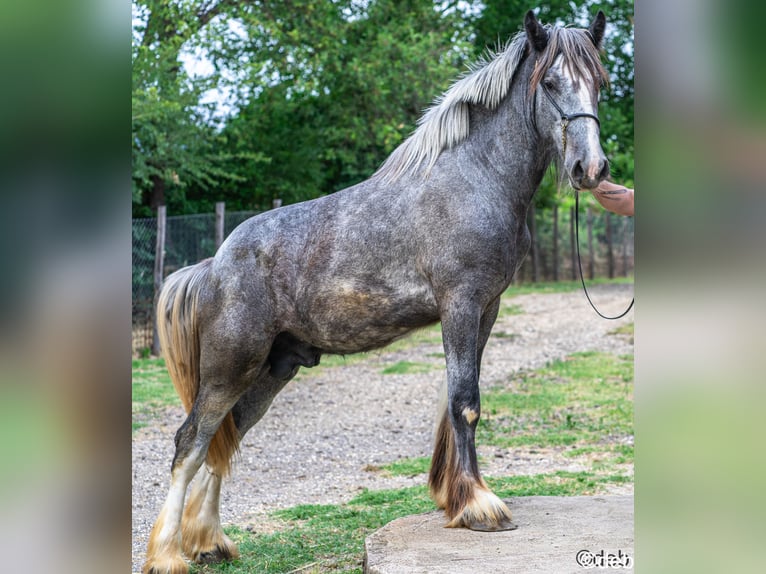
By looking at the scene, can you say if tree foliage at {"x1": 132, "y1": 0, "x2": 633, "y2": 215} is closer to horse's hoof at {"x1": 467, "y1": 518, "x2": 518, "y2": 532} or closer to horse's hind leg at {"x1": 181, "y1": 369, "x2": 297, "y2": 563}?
horse's hind leg at {"x1": 181, "y1": 369, "x2": 297, "y2": 563}

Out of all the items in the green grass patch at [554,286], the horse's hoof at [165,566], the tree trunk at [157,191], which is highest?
the tree trunk at [157,191]

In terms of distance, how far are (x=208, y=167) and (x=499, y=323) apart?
6.03 metres

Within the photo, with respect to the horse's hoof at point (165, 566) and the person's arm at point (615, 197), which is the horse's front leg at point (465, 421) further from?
the horse's hoof at point (165, 566)

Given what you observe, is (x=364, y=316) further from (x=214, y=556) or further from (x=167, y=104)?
(x=167, y=104)

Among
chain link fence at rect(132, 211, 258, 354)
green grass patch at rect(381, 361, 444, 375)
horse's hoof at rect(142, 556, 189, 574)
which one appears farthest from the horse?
chain link fence at rect(132, 211, 258, 354)

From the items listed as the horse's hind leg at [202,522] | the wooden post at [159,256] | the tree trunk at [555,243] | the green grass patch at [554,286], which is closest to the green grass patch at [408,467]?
the horse's hind leg at [202,522]

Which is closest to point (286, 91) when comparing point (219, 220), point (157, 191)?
point (157, 191)

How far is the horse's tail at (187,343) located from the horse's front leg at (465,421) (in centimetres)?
122

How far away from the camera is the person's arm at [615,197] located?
417cm

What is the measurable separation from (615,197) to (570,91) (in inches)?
33.1

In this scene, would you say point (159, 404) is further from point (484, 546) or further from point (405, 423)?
point (484, 546)

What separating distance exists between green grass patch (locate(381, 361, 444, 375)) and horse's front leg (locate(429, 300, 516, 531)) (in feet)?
24.6
